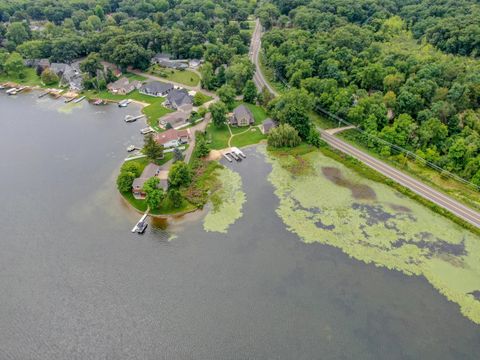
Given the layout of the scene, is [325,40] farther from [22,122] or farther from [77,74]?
[22,122]

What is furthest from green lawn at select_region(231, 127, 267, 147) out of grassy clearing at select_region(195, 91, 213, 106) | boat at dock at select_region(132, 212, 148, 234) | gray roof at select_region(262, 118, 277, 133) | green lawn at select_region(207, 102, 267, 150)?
boat at dock at select_region(132, 212, 148, 234)

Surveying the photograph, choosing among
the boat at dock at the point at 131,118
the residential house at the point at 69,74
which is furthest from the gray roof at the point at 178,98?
the residential house at the point at 69,74

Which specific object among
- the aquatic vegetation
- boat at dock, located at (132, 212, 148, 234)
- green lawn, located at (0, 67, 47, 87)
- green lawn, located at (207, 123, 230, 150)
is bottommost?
green lawn, located at (0, 67, 47, 87)

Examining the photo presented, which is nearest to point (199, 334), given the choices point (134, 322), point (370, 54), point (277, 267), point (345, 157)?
point (134, 322)

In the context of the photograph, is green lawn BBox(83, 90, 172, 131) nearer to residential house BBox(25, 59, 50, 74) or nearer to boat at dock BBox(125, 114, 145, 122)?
boat at dock BBox(125, 114, 145, 122)

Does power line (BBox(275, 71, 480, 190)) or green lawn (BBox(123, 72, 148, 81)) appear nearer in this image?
power line (BBox(275, 71, 480, 190))

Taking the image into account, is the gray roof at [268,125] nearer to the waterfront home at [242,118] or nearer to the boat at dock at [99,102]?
the waterfront home at [242,118]
